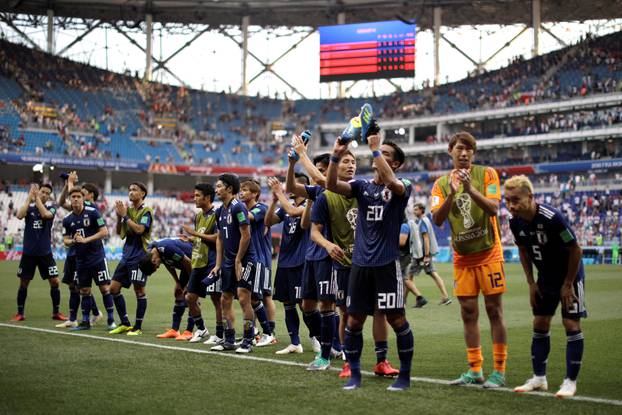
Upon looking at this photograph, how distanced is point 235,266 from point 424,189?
2094 inches

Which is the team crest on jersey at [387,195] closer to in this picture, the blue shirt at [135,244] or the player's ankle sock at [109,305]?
the blue shirt at [135,244]

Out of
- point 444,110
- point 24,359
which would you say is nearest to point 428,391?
point 24,359

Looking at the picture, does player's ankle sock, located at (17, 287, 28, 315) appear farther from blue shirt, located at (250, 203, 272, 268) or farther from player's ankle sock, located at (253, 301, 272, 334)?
blue shirt, located at (250, 203, 272, 268)

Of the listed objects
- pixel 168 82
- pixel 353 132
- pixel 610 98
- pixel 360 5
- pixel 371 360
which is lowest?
pixel 371 360

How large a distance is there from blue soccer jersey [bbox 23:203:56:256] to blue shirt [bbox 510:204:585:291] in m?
10.3

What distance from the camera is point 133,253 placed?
12578 mm

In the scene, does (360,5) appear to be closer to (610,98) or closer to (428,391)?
(610,98)

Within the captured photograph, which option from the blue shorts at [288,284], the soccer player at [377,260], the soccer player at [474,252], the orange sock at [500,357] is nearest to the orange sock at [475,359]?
the soccer player at [474,252]

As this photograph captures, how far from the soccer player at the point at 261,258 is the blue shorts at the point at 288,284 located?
0.49 ft

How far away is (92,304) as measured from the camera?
1321 cm

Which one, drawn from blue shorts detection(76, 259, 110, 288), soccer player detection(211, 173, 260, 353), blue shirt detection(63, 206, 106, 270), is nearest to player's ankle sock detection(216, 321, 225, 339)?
soccer player detection(211, 173, 260, 353)

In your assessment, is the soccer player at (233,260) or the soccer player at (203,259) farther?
the soccer player at (203,259)

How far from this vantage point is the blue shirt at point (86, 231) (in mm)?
12984

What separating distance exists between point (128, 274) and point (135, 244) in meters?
0.53
